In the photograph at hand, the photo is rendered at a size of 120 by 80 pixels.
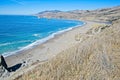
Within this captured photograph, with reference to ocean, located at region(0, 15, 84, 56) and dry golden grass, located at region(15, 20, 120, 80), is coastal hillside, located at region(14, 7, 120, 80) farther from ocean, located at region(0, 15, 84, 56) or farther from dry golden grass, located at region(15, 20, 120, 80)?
ocean, located at region(0, 15, 84, 56)

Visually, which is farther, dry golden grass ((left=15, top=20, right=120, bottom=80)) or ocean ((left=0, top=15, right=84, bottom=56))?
ocean ((left=0, top=15, right=84, bottom=56))

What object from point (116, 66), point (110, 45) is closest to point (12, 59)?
point (110, 45)

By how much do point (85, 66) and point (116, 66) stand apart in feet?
5.27

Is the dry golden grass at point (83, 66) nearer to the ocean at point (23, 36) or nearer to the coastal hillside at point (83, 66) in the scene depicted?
the coastal hillside at point (83, 66)

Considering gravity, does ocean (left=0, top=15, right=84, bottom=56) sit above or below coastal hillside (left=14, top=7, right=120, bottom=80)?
below

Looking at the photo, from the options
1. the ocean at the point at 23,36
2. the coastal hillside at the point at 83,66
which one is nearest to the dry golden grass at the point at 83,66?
the coastal hillside at the point at 83,66

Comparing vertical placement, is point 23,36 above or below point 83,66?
below

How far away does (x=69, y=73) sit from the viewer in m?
9.59

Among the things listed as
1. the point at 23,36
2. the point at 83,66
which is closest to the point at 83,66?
the point at 83,66

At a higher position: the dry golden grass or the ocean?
the dry golden grass

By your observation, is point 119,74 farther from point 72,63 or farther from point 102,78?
point 72,63

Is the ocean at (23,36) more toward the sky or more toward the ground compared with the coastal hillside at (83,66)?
more toward the ground

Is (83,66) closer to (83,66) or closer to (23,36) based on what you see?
(83,66)

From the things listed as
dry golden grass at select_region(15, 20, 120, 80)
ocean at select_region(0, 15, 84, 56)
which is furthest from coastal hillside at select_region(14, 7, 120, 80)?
ocean at select_region(0, 15, 84, 56)
